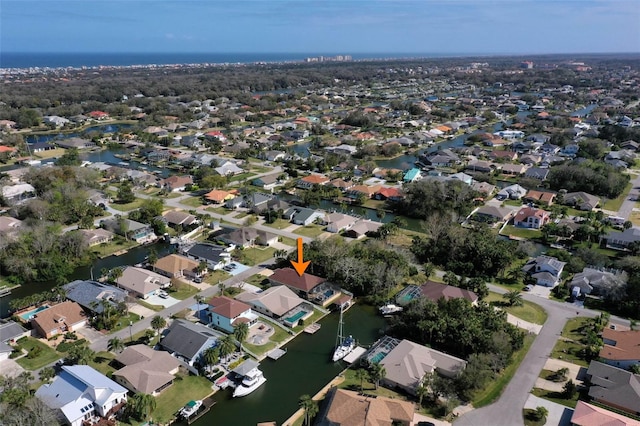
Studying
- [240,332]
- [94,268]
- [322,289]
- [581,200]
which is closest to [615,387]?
[322,289]

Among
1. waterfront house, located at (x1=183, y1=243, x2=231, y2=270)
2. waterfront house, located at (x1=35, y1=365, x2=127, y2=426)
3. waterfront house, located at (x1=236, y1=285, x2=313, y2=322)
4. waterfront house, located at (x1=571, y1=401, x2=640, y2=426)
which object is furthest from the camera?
waterfront house, located at (x1=183, y1=243, x2=231, y2=270)

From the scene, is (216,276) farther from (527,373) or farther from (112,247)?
(527,373)

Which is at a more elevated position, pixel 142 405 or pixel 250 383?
A: pixel 142 405

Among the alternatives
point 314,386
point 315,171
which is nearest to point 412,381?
point 314,386

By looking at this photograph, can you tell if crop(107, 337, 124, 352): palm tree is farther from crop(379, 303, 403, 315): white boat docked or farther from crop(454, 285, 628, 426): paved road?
crop(454, 285, 628, 426): paved road

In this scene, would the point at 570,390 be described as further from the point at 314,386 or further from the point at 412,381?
the point at 314,386

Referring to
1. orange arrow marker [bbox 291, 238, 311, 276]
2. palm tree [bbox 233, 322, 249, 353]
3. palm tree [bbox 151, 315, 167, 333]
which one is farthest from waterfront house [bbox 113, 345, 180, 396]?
orange arrow marker [bbox 291, 238, 311, 276]
